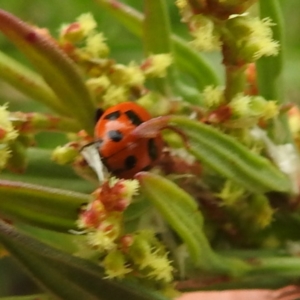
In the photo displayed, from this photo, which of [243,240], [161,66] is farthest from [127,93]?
[243,240]

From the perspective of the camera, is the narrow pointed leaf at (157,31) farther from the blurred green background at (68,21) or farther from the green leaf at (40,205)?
the blurred green background at (68,21)

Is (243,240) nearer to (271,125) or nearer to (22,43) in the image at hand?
(271,125)

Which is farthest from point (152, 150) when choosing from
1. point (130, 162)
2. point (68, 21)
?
point (68, 21)

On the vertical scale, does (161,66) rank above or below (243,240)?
above

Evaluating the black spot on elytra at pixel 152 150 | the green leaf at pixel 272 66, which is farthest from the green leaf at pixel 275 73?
the black spot on elytra at pixel 152 150

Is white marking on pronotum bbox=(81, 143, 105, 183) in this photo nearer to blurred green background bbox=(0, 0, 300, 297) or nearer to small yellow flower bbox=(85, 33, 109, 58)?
small yellow flower bbox=(85, 33, 109, 58)

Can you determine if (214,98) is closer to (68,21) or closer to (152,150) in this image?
(152,150)
